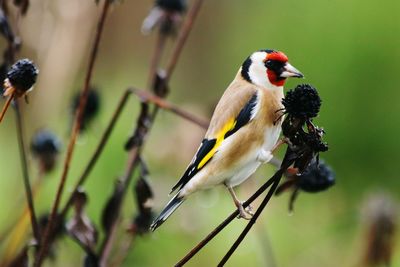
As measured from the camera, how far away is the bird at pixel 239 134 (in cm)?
76

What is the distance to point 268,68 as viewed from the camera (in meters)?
0.77

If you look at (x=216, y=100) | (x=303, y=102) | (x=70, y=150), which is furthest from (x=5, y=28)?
(x=216, y=100)

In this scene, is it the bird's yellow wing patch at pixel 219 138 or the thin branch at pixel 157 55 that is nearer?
the bird's yellow wing patch at pixel 219 138

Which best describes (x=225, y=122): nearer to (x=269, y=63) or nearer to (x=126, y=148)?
(x=269, y=63)

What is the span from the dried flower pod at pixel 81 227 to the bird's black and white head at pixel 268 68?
0.22 metres

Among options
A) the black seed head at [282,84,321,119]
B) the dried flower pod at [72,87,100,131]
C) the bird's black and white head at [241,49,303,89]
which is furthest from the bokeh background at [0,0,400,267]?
the black seed head at [282,84,321,119]

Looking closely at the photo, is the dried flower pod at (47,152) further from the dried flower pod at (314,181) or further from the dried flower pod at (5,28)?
the dried flower pod at (314,181)

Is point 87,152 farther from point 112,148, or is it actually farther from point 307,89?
point 307,89

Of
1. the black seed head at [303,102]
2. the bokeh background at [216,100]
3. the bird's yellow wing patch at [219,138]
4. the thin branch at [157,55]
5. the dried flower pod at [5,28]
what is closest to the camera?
the black seed head at [303,102]

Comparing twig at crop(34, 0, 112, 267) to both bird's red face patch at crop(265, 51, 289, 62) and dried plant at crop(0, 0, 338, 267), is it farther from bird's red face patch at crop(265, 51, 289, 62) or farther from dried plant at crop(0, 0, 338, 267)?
bird's red face patch at crop(265, 51, 289, 62)

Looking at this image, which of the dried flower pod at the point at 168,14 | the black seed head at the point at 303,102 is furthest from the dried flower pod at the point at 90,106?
the black seed head at the point at 303,102

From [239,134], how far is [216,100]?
2.11 ft

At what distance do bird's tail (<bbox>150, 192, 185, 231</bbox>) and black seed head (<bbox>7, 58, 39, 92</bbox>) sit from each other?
148 mm

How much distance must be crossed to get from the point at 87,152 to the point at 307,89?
52.4 inches
